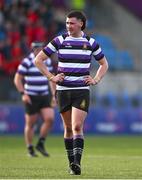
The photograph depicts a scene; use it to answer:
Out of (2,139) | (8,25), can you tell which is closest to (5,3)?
(8,25)

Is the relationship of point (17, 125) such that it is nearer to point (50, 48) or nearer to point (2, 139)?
point (2, 139)

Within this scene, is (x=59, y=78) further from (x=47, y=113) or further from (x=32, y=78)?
(x=47, y=113)

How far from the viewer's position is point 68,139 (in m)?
13.5

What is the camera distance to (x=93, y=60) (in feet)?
94.1

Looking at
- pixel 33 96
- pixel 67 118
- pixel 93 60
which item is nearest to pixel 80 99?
pixel 67 118

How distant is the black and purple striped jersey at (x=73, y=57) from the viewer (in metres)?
13.0

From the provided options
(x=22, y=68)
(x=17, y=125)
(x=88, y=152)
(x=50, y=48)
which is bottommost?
(x=17, y=125)

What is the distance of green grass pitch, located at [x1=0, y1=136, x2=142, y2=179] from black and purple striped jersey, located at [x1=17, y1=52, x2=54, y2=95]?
1.42 m

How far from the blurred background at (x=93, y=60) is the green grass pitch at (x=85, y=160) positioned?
6.57ft

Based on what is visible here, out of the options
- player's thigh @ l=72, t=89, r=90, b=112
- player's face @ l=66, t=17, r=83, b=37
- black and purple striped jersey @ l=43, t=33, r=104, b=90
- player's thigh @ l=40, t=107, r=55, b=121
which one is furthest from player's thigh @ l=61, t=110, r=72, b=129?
player's thigh @ l=40, t=107, r=55, b=121

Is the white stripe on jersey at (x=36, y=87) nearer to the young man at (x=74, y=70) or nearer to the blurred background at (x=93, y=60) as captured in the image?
the young man at (x=74, y=70)

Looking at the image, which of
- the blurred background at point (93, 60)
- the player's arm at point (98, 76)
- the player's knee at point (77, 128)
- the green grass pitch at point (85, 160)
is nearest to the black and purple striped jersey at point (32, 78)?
the green grass pitch at point (85, 160)

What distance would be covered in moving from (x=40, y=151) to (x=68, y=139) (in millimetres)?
4975

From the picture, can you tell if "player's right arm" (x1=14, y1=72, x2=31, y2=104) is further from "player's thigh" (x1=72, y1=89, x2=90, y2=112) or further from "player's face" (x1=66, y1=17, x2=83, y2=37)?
"player's face" (x1=66, y1=17, x2=83, y2=37)
